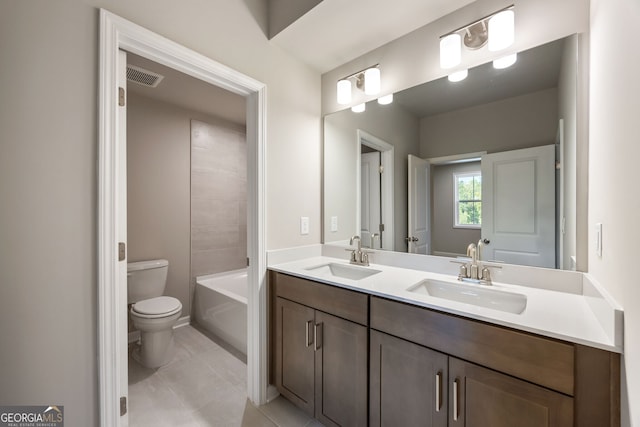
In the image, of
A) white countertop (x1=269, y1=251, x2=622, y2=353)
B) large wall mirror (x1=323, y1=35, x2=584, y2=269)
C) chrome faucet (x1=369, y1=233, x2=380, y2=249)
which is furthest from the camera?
chrome faucet (x1=369, y1=233, x2=380, y2=249)

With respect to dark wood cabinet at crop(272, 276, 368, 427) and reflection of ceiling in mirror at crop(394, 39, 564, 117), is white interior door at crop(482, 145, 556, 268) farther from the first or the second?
dark wood cabinet at crop(272, 276, 368, 427)

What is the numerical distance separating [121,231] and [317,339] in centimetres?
111

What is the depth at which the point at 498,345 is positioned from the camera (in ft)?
3.00

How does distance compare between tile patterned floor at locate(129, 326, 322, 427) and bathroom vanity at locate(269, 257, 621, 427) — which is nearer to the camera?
bathroom vanity at locate(269, 257, 621, 427)

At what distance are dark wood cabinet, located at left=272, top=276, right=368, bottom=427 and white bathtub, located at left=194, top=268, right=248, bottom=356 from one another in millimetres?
706

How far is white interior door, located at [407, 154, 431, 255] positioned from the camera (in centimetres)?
171

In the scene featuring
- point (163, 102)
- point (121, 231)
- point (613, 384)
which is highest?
point (163, 102)

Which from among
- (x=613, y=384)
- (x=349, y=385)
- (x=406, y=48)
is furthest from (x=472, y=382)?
(x=406, y=48)

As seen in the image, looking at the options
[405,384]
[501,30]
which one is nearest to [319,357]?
[405,384]

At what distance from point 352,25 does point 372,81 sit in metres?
0.36

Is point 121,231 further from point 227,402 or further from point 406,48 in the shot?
point 406,48

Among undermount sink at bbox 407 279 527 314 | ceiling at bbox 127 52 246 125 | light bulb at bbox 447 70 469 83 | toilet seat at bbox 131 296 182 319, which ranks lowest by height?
toilet seat at bbox 131 296 182 319

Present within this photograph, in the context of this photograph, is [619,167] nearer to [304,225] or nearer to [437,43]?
[437,43]

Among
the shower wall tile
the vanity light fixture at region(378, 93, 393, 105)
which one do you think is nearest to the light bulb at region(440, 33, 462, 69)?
the vanity light fixture at region(378, 93, 393, 105)
